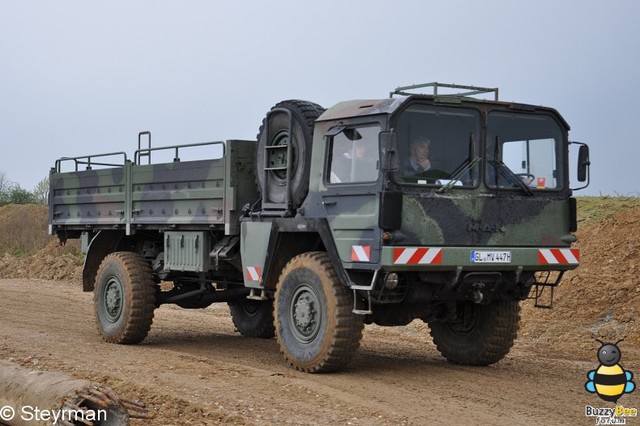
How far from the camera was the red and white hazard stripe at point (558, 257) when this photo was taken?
10.0 metres

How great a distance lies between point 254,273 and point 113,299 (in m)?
2.86

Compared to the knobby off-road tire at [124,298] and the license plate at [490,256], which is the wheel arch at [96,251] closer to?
the knobby off-road tire at [124,298]

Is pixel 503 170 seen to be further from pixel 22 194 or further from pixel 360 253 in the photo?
pixel 22 194

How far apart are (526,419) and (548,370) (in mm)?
2995

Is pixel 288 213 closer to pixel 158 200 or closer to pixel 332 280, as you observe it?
pixel 332 280

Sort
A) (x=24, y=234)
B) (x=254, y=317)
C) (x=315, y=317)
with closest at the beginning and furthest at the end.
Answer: (x=315, y=317)
(x=254, y=317)
(x=24, y=234)

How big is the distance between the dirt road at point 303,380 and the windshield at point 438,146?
2.01 meters

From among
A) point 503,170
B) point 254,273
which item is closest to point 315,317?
point 254,273

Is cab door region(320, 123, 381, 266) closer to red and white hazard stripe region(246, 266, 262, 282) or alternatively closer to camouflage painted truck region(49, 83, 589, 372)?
camouflage painted truck region(49, 83, 589, 372)

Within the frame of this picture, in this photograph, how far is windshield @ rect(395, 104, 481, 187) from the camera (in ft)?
31.0

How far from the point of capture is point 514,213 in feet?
Answer: 32.6

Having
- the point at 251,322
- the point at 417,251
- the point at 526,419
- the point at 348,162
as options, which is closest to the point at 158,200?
the point at 251,322

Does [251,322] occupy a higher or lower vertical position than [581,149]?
lower

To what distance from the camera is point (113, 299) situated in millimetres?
13016
